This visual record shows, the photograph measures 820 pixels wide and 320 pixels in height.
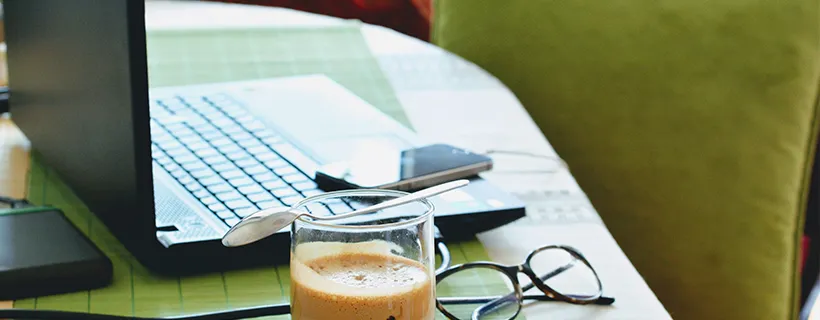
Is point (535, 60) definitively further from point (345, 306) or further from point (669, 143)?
point (345, 306)

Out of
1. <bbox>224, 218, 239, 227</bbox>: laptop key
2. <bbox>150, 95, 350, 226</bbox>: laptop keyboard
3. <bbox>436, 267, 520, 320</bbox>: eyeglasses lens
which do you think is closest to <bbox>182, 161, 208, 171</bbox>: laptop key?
<bbox>150, 95, 350, 226</bbox>: laptop keyboard

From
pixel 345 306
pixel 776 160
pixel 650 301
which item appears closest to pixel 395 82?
pixel 776 160

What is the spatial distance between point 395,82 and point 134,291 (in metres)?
0.54

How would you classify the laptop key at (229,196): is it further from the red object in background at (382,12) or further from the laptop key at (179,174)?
the red object in background at (382,12)

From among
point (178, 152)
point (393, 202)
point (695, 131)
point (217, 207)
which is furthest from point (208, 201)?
point (695, 131)

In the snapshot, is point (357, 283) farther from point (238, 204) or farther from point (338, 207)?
point (238, 204)

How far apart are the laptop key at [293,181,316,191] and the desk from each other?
124mm

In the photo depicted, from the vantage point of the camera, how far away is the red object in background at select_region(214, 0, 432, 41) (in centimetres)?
189

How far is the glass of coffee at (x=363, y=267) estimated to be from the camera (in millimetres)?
480

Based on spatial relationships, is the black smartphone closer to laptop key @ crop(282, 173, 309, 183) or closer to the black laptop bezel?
laptop key @ crop(282, 173, 309, 183)

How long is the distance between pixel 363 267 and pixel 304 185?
23cm

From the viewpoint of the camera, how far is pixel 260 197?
2.26ft

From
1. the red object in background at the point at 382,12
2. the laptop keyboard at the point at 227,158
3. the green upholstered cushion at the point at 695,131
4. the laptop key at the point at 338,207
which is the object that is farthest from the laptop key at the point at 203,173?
the red object in background at the point at 382,12

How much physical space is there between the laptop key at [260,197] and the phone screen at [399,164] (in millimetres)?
47
